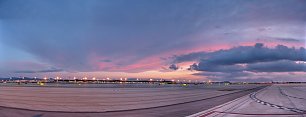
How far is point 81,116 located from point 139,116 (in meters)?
3.20

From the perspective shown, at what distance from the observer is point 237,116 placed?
15883mm

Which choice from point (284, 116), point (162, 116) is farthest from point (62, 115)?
Answer: point (284, 116)

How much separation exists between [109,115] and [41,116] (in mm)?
3606

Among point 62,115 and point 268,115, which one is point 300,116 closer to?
point 268,115

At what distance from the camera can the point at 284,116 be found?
1588 cm

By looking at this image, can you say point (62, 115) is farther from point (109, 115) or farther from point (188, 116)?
point (188, 116)

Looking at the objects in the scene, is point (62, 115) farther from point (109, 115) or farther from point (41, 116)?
point (109, 115)

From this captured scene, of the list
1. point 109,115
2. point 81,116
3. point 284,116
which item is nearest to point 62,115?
point 81,116

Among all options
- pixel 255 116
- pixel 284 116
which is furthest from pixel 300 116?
pixel 255 116

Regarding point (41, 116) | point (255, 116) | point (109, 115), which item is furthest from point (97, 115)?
point (255, 116)

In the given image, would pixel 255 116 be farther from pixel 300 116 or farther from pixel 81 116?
pixel 81 116

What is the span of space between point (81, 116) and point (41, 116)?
→ 6.82 ft

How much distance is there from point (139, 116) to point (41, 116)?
5238mm

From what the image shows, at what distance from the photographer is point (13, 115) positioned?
16.2 m
